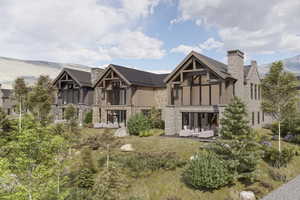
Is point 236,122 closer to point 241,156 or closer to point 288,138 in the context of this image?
point 241,156

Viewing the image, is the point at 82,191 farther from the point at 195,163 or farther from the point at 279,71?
the point at 279,71

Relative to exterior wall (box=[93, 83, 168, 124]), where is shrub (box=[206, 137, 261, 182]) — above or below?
below

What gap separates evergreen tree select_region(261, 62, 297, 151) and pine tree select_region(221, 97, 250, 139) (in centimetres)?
589

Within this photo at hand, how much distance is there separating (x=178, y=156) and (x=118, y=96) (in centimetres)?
1883

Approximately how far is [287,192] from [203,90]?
14.5 meters

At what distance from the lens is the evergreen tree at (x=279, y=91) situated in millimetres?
18531

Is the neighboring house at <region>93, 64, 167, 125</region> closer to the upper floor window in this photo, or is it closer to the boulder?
the upper floor window

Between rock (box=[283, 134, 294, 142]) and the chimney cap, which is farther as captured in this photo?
the chimney cap

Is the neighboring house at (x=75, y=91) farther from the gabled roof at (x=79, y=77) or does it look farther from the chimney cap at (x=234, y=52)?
the chimney cap at (x=234, y=52)

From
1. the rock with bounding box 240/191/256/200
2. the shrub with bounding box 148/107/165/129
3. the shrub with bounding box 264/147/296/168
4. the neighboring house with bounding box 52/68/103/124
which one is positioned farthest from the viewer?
the neighboring house with bounding box 52/68/103/124

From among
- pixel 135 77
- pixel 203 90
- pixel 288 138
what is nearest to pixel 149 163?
pixel 203 90

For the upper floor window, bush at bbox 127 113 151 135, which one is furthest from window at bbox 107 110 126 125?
bush at bbox 127 113 151 135

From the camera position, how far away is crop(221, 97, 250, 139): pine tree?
1444 centimetres

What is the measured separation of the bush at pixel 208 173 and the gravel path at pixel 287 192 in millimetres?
2306
